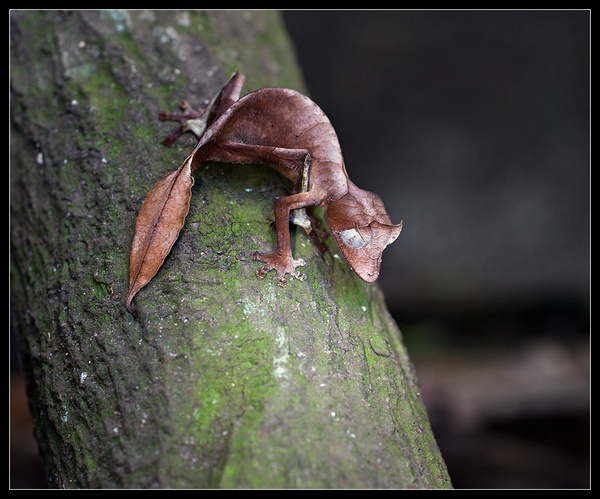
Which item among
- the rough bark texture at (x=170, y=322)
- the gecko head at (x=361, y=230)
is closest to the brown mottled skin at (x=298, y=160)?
the gecko head at (x=361, y=230)

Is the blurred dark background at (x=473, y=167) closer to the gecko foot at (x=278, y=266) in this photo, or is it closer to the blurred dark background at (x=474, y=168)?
the blurred dark background at (x=474, y=168)

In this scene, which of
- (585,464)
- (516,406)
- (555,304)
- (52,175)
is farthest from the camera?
(555,304)

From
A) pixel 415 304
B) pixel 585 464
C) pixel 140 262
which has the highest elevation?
pixel 140 262

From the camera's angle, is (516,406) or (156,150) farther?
(516,406)

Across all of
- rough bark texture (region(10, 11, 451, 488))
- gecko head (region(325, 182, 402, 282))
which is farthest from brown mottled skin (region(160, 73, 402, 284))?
rough bark texture (region(10, 11, 451, 488))

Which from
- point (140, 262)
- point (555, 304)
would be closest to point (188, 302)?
point (140, 262)

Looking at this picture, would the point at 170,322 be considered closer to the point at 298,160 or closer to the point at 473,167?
the point at 298,160

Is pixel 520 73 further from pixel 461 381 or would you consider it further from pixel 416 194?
pixel 461 381
